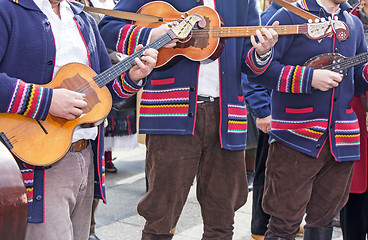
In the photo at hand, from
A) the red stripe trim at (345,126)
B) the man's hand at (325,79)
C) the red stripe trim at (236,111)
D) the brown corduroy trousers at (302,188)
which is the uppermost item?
the man's hand at (325,79)

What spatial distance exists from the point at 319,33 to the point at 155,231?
4.44 feet

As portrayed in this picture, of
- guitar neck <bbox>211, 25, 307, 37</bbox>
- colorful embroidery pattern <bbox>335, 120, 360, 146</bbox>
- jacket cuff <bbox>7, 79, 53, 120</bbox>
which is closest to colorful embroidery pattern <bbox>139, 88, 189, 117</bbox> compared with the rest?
guitar neck <bbox>211, 25, 307, 37</bbox>

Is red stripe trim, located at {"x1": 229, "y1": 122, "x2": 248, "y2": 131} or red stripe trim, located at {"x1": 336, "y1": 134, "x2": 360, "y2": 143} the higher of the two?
red stripe trim, located at {"x1": 229, "y1": 122, "x2": 248, "y2": 131}

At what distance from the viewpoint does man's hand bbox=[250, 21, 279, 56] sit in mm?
2498

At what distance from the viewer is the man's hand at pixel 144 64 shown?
2248 millimetres

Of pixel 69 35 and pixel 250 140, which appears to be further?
pixel 250 140

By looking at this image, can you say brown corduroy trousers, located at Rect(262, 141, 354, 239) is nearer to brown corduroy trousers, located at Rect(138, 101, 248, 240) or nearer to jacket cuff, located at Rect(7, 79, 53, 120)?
brown corduroy trousers, located at Rect(138, 101, 248, 240)

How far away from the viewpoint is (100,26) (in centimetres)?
269

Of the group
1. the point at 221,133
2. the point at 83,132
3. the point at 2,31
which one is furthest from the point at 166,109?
the point at 2,31

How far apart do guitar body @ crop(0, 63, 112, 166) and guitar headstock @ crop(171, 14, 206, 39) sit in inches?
19.0

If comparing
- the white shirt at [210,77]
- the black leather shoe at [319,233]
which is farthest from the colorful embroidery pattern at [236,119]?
the black leather shoe at [319,233]

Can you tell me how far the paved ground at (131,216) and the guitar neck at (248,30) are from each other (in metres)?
2.00

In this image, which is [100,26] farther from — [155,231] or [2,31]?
[155,231]

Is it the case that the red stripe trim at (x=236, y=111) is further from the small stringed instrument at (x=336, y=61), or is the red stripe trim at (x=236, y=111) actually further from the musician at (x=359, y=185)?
the musician at (x=359, y=185)
